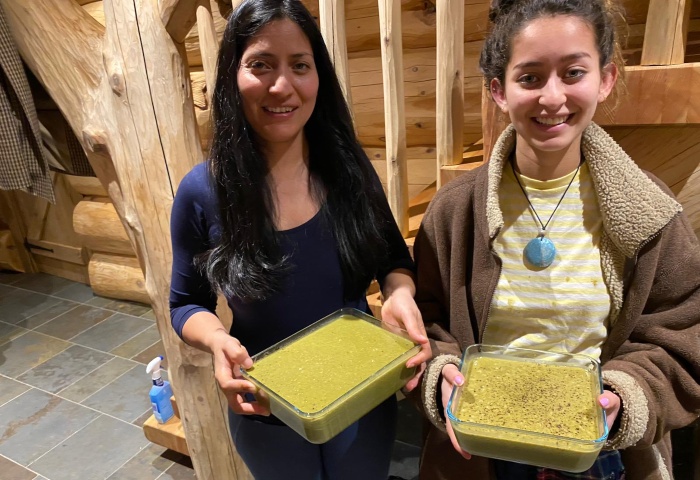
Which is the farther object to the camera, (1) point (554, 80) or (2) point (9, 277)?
(2) point (9, 277)

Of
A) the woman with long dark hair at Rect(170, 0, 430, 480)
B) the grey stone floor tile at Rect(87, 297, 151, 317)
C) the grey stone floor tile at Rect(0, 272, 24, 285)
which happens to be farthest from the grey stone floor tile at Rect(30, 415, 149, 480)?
the grey stone floor tile at Rect(0, 272, 24, 285)

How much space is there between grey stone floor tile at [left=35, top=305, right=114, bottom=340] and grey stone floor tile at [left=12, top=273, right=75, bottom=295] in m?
0.57

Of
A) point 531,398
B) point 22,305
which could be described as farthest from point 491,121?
point 22,305

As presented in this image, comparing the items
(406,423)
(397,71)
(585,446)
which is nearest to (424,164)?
(397,71)

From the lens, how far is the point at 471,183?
127 centimetres

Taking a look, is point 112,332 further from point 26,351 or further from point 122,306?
point 26,351

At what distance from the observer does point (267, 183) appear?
125cm

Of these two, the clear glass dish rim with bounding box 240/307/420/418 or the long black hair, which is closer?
the clear glass dish rim with bounding box 240/307/420/418

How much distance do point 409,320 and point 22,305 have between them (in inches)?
160

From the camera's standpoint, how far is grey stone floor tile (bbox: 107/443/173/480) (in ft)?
7.91

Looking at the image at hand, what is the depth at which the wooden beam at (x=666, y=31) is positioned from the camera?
1342 millimetres

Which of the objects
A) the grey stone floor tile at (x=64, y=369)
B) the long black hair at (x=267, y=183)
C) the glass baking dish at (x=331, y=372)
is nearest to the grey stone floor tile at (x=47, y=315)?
the grey stone floor tile at (x=64, y=369)

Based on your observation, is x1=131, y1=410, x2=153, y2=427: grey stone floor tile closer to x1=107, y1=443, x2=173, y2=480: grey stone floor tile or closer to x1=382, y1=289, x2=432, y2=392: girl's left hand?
x1=107, y1=443, x2=173, y2=480: grey stone floor tile

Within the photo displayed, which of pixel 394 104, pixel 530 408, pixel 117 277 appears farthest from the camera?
pixel 117 277
